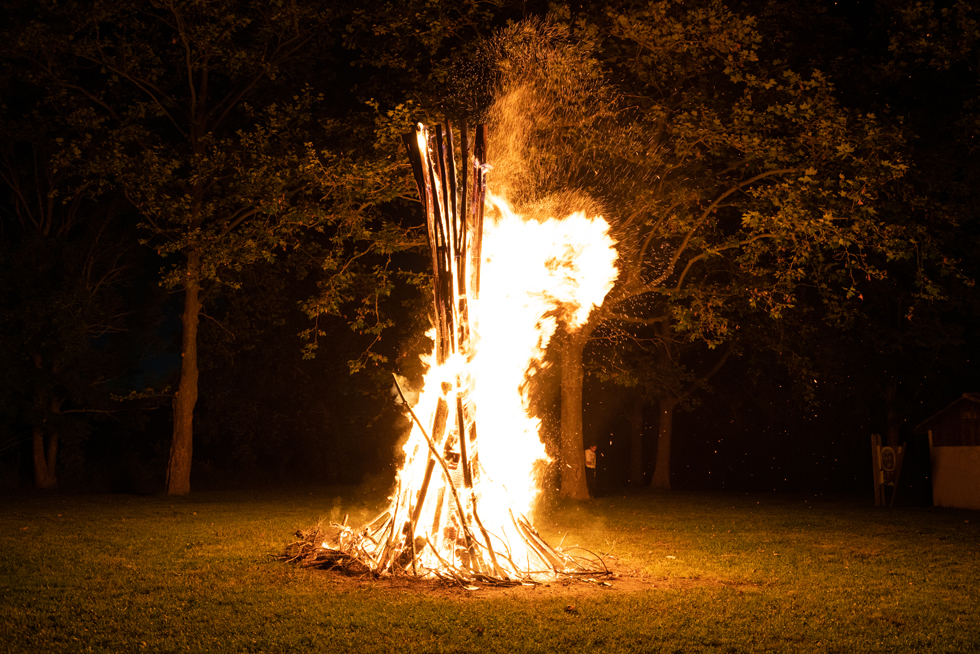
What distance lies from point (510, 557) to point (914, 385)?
66.4 ft

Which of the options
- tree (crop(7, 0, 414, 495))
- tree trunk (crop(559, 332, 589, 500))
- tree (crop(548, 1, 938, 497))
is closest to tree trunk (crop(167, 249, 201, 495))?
tree (crop(7, 0, 414, 495))

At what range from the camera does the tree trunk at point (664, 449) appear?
1012 inches

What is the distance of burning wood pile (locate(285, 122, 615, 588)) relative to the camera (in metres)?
7.76

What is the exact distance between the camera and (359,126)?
1745 centimetres

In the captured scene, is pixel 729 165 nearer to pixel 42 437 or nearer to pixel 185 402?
pixel 185 402

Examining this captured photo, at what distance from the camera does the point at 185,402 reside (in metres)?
19.7

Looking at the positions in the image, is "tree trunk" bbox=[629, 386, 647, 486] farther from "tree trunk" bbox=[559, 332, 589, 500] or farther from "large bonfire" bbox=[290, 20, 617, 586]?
"large bonfire" bbox=[290, 20, 617, 586]

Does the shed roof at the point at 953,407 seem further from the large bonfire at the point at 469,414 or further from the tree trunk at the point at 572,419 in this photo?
the large bonfire at the point at 469,414

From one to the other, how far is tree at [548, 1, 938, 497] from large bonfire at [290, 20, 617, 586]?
7.62 metres

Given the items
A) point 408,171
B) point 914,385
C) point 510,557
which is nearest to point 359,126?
point 408,171

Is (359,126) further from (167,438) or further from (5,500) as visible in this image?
(167,438)

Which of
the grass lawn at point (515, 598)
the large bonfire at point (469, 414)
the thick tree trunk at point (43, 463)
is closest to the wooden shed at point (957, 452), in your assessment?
the grass lawn at point (515, 598)

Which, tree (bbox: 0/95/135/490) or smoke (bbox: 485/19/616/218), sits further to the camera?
tree (bbox: 0/95/135/490)

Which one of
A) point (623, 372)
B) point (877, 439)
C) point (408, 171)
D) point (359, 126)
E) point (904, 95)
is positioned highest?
point (904, 95)
